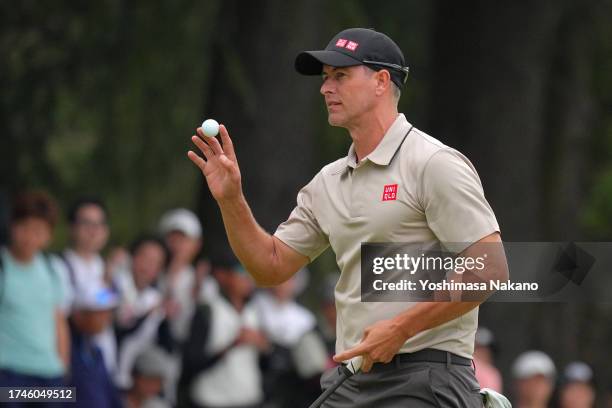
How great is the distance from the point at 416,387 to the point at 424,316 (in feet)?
1.08

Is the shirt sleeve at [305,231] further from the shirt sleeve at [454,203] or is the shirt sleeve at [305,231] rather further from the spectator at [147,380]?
the spectator at [147,380]

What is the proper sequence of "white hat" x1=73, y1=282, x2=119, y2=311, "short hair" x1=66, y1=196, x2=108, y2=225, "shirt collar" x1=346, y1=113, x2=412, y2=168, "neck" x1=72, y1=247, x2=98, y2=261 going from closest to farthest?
"shirt collar" x1=346, y1=113, x2=412, y2=168
"white hat" x1=73, y1=282, x2=119, y2=311
"neck" x1=72, y1=247, x2=98, y2=261
"short hair" x1=66, y1=196, x2=108, y2=225

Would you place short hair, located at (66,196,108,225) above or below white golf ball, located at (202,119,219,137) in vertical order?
below

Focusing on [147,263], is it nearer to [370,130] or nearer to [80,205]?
[80,205]

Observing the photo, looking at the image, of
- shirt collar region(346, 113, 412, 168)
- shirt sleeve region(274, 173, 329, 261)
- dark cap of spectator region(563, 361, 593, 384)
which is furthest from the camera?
dark cap of spectator region(563, 361, 593, 384)

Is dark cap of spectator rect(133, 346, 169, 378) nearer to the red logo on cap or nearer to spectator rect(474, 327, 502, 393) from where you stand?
spectator rect(474, 327, 502, 393)

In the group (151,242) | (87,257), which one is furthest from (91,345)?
(151,242)

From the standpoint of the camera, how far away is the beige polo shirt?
578cm

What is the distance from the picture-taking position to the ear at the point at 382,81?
6.24 metres

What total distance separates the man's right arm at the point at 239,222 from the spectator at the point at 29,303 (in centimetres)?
318

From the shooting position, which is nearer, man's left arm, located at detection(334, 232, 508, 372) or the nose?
man's left arm, located at detection(334, 232, 508, 372)

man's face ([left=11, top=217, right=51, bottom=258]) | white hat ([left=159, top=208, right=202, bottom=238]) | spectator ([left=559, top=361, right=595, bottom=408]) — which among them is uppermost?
man's face ([left=11, top=217, right=51, bottom=258])

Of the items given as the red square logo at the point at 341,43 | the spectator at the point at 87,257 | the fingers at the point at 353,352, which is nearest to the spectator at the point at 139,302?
the spectator at the point at 87,257

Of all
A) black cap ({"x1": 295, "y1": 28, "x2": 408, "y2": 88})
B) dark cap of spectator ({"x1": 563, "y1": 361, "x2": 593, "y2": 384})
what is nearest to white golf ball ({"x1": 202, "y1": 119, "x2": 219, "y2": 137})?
black cap ({"x1": 295, "y1": 28, "x2": 408, "y2": 88})
